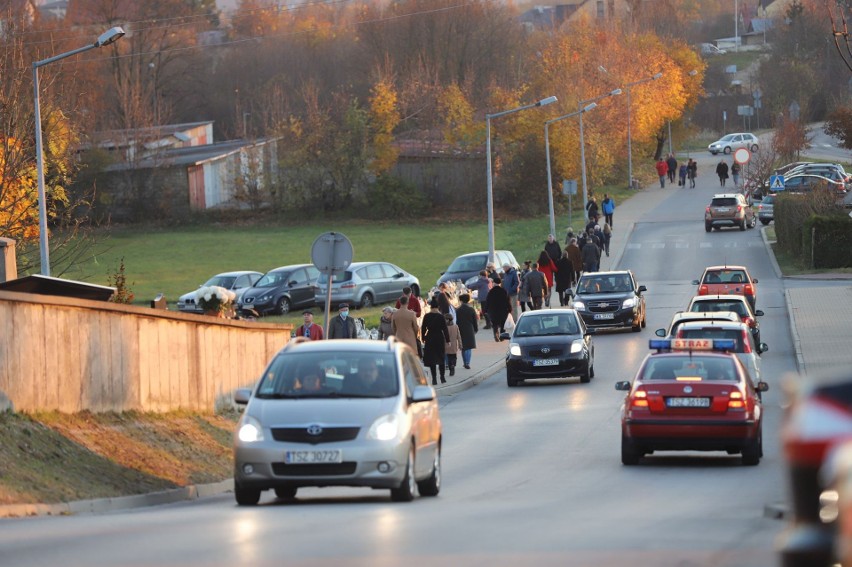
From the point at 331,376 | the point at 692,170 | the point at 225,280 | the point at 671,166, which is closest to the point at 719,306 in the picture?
the point at 331,376

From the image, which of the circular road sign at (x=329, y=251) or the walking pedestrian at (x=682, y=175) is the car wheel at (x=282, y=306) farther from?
the walking pedestrian at (x=682, y=175)

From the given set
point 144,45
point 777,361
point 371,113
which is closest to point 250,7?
point 144,45

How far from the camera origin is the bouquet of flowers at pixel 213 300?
80.8 ft

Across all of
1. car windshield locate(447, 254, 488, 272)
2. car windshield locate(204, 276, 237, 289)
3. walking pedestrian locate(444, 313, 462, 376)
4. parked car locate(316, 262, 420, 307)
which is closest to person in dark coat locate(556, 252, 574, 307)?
car windshield locate(447, 254, 488, 272)

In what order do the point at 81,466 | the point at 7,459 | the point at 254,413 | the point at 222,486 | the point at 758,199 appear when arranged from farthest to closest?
the point at 758,199 → the point at 222,486 → the point at 81,466 → the point at 7,459 → the point at 254,413

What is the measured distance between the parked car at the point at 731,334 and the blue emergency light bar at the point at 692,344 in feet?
1.34

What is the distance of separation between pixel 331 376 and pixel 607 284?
26437 millimetres

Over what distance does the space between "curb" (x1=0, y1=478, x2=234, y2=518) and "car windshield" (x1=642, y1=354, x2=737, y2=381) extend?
521 cm

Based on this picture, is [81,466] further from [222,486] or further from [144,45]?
[144,45]

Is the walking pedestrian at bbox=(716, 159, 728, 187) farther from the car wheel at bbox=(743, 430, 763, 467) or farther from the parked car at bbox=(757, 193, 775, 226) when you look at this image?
the car wheel at bbox=(743, 430, 763, 467)

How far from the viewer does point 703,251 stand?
202ft

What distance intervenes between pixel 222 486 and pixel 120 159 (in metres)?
70.2

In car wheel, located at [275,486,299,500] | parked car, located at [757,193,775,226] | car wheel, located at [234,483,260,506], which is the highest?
parked car, located at [757,193,775,226]

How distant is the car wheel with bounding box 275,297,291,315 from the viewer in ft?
165
